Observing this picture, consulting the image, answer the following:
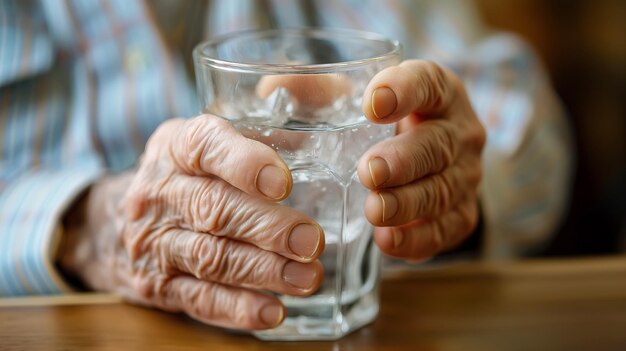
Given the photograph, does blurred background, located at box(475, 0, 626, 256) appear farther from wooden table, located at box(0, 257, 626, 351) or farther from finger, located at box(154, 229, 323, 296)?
finger, located at box(154, 229, 323, 296)

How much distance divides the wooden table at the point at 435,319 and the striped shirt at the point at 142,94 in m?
0.13

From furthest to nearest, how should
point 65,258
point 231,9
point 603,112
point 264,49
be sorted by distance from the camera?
point 603,112 → point 231,9 → point 65,258 → point 264,49

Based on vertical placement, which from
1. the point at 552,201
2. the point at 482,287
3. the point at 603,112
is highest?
the point at 482,287

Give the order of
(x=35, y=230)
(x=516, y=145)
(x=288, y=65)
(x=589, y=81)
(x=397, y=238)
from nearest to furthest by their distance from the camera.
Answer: (x=288, y=65) < (x=397, y=238) < (x=35, y=230) < (x=516, y=145) < (x=589, y=81)

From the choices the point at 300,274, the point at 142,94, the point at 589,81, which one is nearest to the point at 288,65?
the point at 300,274

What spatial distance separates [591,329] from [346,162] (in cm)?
22

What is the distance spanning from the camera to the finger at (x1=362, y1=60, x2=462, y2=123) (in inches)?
17.2

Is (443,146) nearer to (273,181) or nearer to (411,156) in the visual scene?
(411,156)

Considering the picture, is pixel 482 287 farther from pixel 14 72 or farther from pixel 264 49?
pixel 14 72

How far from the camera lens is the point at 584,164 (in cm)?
166

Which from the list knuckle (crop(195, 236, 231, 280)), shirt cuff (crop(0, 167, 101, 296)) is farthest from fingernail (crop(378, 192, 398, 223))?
shirt cuff (crop(0, 167, 101, 296))

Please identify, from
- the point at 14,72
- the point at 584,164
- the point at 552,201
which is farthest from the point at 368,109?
the point at 584,164

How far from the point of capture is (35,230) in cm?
66

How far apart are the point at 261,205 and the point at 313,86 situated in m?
0.08
